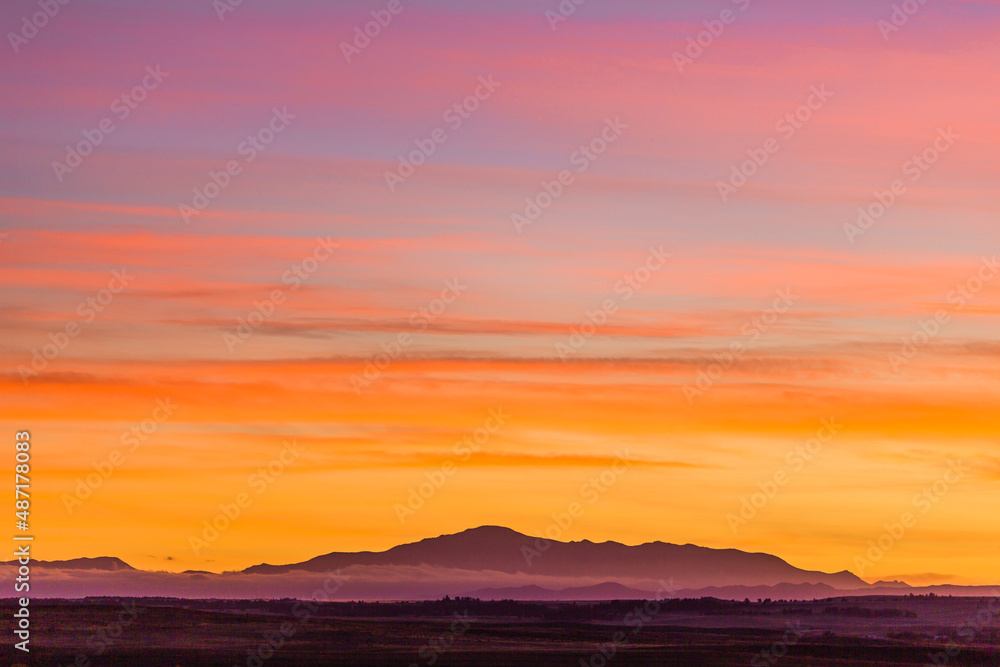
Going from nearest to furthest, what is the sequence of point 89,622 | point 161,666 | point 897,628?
point 161,666
point 89,622
point 897,628

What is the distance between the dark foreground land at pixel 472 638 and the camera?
97.9 metres

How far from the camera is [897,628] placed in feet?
504

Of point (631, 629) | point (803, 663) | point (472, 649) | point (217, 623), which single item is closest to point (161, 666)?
point (472, 649)

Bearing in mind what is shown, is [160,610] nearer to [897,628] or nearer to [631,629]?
[631,629]

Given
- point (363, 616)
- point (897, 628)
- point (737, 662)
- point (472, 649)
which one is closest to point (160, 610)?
point (363, 616)

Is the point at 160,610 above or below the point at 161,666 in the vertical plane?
above

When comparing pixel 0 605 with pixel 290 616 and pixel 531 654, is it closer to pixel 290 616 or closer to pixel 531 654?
pixel 290 616

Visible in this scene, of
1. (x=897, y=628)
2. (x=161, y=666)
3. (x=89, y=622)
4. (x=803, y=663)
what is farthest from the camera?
(x=897, y=628)

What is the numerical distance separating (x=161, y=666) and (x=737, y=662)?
43.9 metres

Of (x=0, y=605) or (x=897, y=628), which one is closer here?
(x=0, y=605)

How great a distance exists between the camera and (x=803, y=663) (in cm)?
9794

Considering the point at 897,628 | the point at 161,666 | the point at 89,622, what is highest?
the point at 897,628

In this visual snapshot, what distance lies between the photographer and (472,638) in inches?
4648

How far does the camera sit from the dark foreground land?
97938mm
